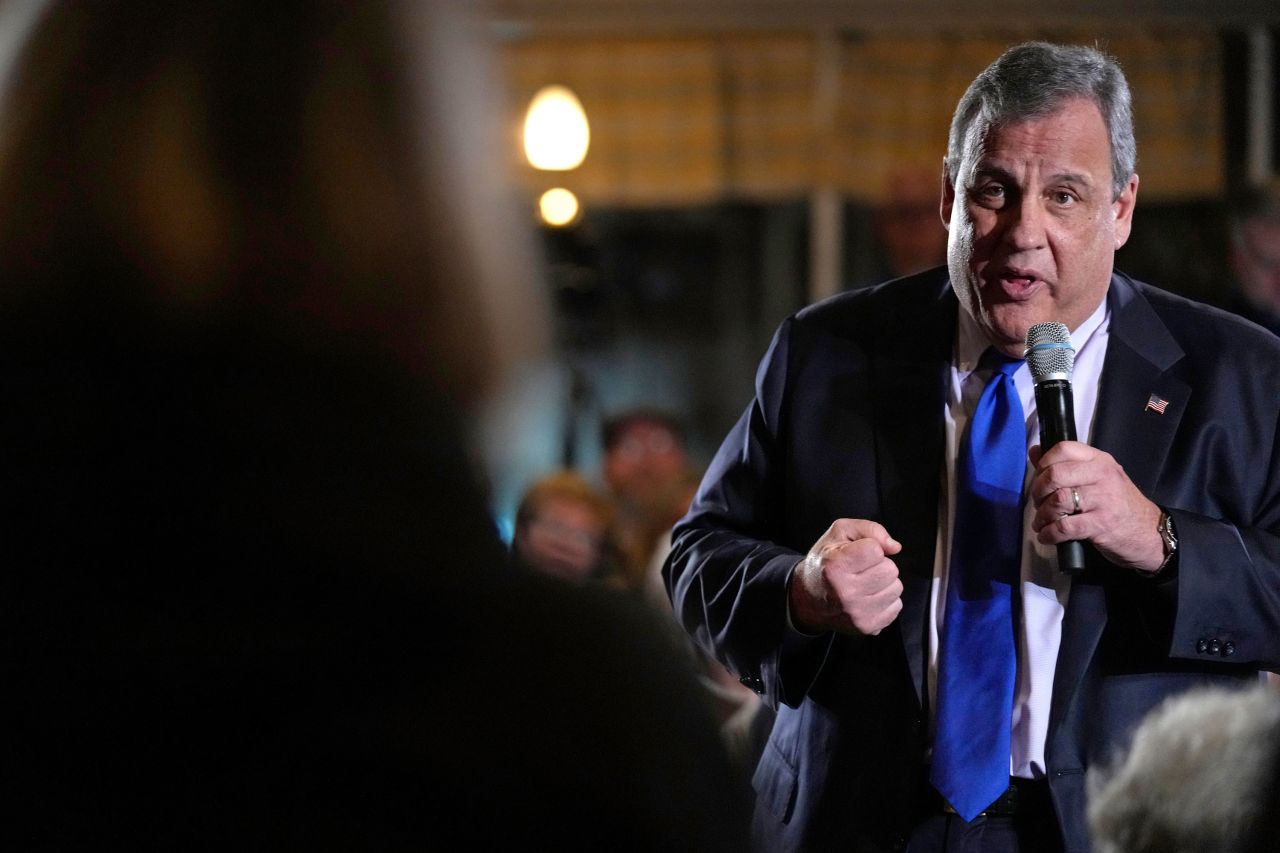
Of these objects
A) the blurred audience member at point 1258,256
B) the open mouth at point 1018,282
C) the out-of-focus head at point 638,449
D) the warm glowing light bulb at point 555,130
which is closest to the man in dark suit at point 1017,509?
the open mouth at point 1018,282

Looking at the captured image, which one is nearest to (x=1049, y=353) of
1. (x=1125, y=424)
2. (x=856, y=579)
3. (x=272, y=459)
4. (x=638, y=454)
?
(x=1125, y=424)

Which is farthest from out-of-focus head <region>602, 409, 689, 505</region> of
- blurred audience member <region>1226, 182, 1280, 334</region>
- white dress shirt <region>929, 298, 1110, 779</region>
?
white dress shirt <region>929, 298, 1110, 779</region>

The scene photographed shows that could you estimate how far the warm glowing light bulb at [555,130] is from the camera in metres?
6.05

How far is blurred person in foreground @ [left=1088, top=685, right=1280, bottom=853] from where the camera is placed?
1459 mm

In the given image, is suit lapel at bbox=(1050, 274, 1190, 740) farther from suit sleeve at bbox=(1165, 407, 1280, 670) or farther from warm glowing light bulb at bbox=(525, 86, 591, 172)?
warm glowing light bulb at bbox=(525, 86, 591, 172)

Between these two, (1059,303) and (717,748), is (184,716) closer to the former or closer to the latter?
(717,748)

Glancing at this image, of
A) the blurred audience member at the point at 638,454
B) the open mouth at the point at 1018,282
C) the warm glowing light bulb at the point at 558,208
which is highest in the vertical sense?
the warm glowing light bulb at the point at 558,208

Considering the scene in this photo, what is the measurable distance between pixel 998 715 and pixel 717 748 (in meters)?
1.00

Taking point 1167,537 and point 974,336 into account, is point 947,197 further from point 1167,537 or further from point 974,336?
point 1167,537

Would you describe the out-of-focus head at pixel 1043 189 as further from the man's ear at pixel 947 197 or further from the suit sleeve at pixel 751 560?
the suit sleeve at pixel 751 560

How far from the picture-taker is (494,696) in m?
0.69

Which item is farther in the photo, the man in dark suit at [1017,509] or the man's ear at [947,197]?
the man's ear at [947,197]

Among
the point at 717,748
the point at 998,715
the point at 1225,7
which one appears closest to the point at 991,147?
the point at 998,715

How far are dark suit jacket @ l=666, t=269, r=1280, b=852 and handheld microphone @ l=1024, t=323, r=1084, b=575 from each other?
12 centimetres
